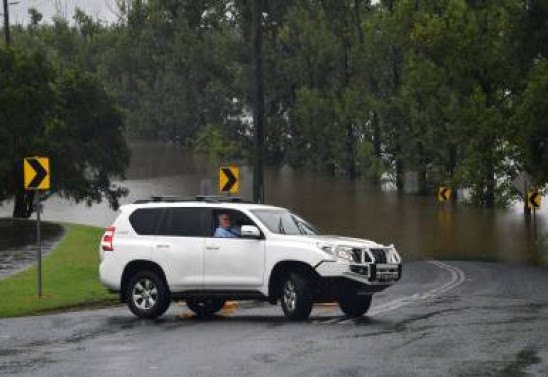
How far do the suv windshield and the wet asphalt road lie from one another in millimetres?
1448

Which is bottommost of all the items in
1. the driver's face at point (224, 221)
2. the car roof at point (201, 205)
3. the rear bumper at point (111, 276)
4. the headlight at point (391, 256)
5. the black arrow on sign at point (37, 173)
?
the rear bumper at point (111, 276)

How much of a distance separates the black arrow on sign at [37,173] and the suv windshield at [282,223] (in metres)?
6.08

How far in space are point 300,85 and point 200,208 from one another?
80.3 metres

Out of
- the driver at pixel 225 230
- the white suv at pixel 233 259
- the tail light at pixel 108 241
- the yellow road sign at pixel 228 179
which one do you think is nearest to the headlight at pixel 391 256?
the white suv at pixel 233 259

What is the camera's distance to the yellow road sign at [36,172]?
2359 cm

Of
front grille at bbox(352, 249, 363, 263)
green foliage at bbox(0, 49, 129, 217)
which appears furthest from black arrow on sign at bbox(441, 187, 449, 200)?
front grille at bbox(352, 249, 363, 263)

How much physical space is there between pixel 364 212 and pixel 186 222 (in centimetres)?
5691

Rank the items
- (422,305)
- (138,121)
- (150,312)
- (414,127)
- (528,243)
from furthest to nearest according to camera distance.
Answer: (138,121) → (414,127) → (528,243) → (422,305) → (150,312)

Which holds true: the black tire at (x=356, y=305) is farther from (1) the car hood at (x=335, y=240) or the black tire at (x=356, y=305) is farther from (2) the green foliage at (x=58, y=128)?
(2) the green foliage at (x=58, y=128)

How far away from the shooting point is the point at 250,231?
1881cm

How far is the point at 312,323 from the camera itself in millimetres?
18094

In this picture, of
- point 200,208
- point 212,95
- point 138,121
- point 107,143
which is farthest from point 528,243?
point 138,121

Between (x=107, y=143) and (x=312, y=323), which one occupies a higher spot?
(x=107, y=143)

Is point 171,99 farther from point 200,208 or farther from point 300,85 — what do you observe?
point 200,208
